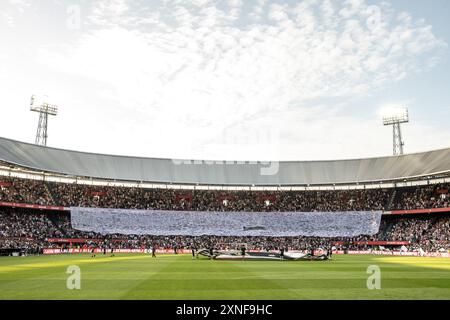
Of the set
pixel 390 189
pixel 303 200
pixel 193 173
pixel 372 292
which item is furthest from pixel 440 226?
pixel 372 292

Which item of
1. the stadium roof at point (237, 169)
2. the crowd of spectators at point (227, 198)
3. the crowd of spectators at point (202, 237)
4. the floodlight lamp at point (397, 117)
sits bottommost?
the crowd of spectators at point (202, 237)

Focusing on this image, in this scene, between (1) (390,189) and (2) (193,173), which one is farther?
(2) (193,173)

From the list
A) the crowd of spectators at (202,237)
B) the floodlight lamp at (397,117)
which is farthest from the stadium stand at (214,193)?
the floodlight lamp at (397,117)

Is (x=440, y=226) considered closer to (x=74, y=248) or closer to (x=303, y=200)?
(x=303, y=200)

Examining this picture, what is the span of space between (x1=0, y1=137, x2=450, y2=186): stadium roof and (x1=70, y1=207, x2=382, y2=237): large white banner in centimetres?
893

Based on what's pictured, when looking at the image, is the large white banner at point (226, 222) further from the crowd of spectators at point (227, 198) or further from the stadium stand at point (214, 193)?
the crowd of spectators at point (227, 198)

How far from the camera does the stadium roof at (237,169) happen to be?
7625cm

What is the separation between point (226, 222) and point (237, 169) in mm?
14356

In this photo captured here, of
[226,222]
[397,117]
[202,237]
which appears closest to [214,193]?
[226,222]

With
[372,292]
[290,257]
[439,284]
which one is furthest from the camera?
[290,257]

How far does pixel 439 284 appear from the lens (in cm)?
1864

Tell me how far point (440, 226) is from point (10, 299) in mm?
69365

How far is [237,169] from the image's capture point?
8850 cm

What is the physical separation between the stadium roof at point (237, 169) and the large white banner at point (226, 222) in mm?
8927
